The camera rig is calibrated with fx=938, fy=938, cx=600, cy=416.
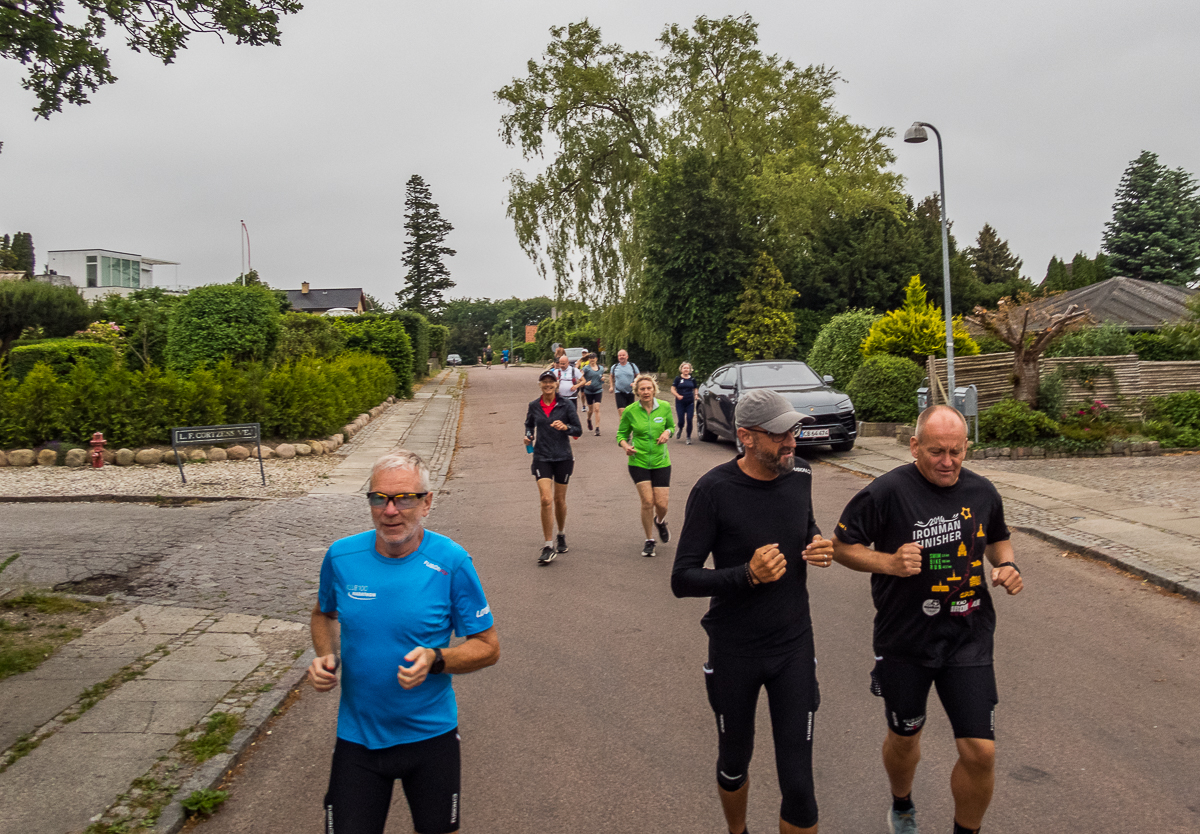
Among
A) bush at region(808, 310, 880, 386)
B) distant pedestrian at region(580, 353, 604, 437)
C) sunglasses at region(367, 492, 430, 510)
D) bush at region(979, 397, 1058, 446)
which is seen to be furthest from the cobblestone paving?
sunglasses at region(367, 492, 430, 510)

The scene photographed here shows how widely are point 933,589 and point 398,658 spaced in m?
2.08

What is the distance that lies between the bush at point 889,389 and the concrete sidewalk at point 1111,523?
461 cm

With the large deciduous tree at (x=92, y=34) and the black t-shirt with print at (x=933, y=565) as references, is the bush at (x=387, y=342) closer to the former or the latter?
the large deciduous tree at (x=92, y=34)

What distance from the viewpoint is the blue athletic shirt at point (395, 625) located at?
3.00 metres

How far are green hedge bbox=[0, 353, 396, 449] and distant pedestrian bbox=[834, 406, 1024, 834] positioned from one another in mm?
15168

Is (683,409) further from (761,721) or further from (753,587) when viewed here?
(753,587)

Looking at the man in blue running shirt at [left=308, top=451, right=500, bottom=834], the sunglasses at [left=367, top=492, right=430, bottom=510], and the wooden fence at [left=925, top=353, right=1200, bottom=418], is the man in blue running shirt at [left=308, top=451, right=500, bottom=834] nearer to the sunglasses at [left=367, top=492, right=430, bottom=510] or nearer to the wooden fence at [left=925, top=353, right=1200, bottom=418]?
the sunglasses at [left=367, top=492, right=430, bottom=510]

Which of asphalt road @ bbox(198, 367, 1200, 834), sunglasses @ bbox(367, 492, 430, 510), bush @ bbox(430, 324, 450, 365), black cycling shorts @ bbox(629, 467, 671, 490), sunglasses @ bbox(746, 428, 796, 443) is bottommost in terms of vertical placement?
asphalt road @ bbox(198, 367, 1200, 834)

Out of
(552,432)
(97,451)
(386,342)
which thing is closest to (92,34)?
(552,432)

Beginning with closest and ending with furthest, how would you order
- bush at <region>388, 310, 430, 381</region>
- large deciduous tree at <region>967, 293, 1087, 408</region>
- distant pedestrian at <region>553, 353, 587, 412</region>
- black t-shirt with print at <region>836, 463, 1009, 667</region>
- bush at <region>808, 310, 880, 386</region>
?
1. black t-shirt with print at <region>836, 463, 1009, 667</region>
2. large deciduous tree at <region>967, 293, 1087, 408</region>
3. distant pedestrian at <region>553, 353, 587, 412</region>
4. bush at <region>808, 310, 880, 386</region>
5. bush at <region>388, 310, 430, 381</region>

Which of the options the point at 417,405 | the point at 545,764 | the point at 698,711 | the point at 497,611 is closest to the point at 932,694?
the point at 698,711

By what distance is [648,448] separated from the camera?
940 centimetres

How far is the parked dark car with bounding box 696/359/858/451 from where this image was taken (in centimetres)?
1627

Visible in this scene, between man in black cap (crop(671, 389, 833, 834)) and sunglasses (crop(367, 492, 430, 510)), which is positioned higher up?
sunglasses (crop(367, 492, 430, 510))
